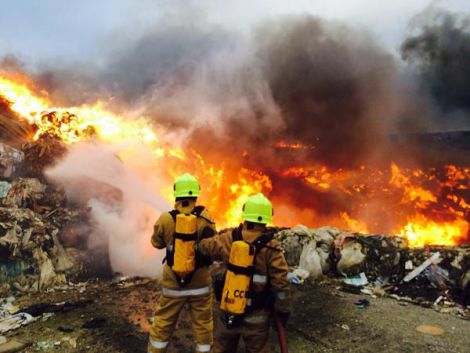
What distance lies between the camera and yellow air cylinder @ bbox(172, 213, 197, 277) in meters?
3.82

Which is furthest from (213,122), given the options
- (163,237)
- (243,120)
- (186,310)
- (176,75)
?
(163,237)

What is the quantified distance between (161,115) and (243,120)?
11.9 ft

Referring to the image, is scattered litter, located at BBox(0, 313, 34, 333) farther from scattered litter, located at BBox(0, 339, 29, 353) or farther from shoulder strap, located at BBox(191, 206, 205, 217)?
shoulder strap, located at BBox(191, 206, 205, 217)

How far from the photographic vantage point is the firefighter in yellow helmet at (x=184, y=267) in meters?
3.84

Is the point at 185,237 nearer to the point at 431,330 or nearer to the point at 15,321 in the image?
the point at 15,321

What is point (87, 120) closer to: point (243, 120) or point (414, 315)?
point (243, 120)

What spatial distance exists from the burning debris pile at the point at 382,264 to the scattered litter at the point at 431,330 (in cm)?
133

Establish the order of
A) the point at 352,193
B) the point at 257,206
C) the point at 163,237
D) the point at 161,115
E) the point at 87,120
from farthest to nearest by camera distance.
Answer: the point at 352,193 → the point at 161,115 → the point at 87,120 → the point at 163,237 → the point at 257,206

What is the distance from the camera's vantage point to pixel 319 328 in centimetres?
561

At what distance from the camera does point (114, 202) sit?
9344 millimetres

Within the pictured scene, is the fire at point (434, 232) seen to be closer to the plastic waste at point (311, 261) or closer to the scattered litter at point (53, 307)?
the plastic waste at point (311, 261)

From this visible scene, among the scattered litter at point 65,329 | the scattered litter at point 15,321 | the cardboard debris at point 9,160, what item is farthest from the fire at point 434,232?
the cardboard debris at point 9,160

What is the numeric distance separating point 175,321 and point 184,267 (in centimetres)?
75

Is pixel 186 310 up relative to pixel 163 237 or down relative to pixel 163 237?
down
